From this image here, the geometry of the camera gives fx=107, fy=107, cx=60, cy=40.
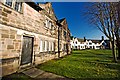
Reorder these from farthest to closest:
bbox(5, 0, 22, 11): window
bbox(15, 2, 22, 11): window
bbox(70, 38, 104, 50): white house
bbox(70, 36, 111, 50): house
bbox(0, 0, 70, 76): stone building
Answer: bbox(70, 36, 111, 50): house → bbox(70, 38, 104, 50): white house → bbox(15, 2, 22, 11): window → bbox(5, 0, 22, 11): window → bbox(0, 0, 70, 76): stone building

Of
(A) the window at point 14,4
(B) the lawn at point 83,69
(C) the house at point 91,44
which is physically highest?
(A) the window at point 14,4

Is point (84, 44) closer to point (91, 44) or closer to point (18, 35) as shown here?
point (91, 44)

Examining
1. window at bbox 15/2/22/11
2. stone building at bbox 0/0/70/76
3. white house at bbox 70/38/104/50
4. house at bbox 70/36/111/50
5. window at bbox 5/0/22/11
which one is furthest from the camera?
house at bbox 70/36/111/50

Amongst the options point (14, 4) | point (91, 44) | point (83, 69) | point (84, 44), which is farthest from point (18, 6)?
point (91, 44)

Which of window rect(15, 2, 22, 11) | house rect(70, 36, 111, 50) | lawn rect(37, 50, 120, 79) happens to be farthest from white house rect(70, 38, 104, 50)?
window rect(15, 2, 22, 11)

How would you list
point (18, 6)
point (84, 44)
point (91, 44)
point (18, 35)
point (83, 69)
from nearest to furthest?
point (18, 35), point (18, 6), point (83, 69), point (84, 44), point (91, 44)

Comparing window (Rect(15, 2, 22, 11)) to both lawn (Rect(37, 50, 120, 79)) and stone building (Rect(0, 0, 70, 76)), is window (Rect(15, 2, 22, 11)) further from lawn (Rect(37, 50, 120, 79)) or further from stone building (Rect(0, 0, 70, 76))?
lawn (Rect(37, 50, 120, 79))

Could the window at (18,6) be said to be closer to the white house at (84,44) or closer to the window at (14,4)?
the window at (14,4)

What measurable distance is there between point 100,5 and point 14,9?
11524 millimetres

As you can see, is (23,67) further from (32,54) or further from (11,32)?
(11,32)

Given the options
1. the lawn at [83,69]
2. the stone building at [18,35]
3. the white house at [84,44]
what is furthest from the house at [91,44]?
the stone building at [18,35]

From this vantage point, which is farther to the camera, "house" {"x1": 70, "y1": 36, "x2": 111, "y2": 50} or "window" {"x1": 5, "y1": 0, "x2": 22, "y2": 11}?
"house" {"x1": 70, "y1": 36, "x2": 111, "y2": 50}

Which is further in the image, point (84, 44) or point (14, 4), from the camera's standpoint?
point (84, 44)

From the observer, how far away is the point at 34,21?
1002cm
